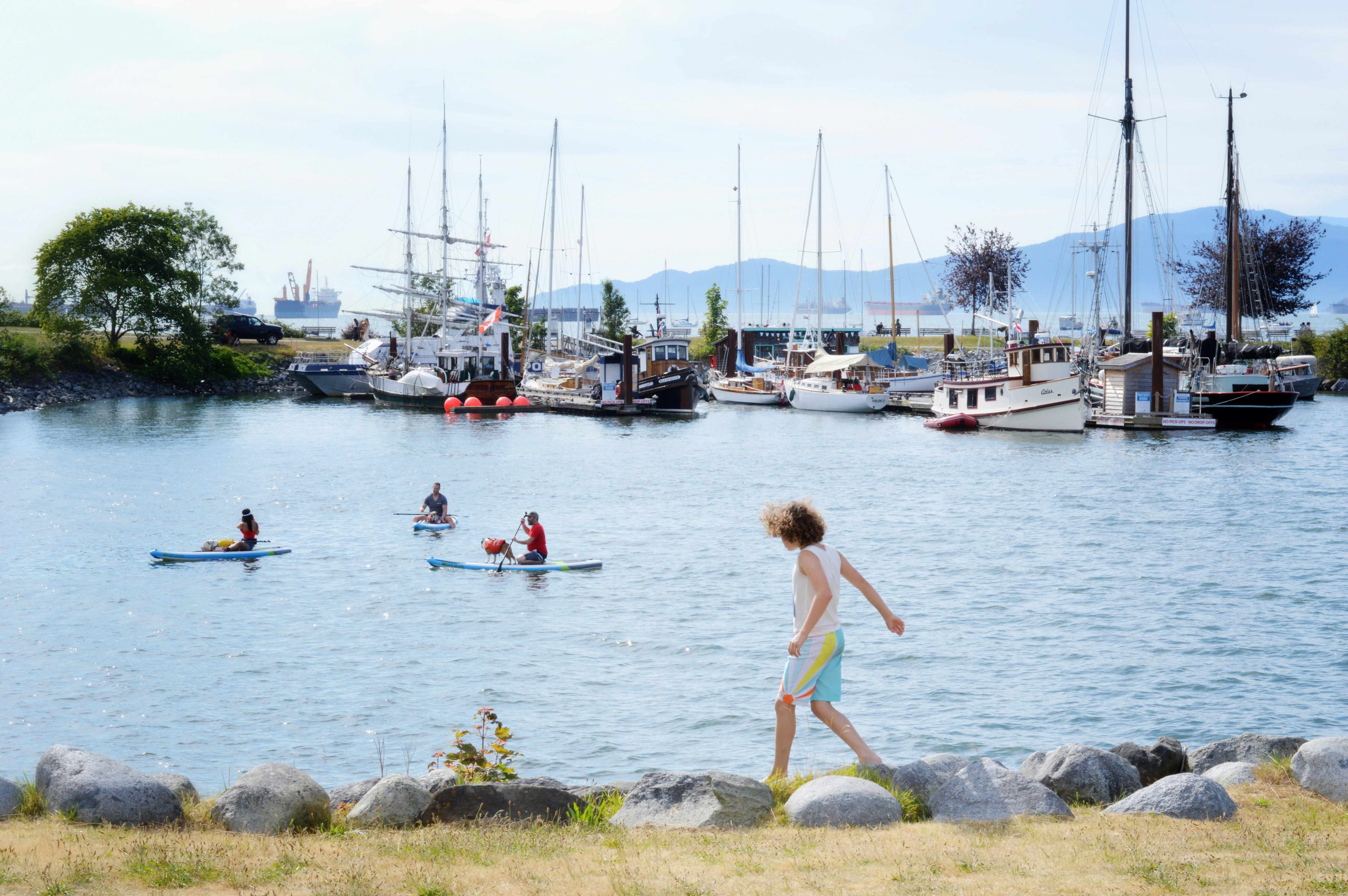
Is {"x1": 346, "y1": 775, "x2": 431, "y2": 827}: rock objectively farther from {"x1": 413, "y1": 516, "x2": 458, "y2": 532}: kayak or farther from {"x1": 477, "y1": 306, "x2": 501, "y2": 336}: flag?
{"x1": 477, "y1": 306, "x2": 501, "y2": 336}: flag

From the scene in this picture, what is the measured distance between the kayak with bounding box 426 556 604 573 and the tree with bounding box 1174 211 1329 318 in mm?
85738

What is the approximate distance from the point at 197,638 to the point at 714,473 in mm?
27880

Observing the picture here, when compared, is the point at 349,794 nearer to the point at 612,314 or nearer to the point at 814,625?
the point at 814,625

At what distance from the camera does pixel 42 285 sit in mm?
84312

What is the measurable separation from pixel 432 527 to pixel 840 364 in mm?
52803

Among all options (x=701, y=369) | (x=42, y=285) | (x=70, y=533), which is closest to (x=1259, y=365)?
(x=701, y=369)

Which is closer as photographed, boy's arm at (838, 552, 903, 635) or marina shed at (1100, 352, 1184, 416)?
boy's arm at (838, 552, 903, 635)

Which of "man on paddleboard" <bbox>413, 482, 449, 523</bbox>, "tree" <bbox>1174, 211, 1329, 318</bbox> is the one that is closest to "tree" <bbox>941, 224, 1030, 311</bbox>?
"tree" <bbox>1174, 211, 1329, 318</bbox>

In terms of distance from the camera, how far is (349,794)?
9594mm

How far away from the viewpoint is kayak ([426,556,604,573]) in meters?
24.5

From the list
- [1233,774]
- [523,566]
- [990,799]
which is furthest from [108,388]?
[1233,774]

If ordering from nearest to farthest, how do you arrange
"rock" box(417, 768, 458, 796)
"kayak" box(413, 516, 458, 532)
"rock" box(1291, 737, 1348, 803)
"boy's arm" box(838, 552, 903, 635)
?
"boy's arm" box(838, 552, 903, 635) < "rock" box(1291, 737, 1348, 803) < "rock" box(417, 768, 458, 796) < "kayak" box(413, 516, 458, 532)

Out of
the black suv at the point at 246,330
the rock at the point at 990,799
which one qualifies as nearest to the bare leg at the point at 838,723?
the rock at the point at 990,799

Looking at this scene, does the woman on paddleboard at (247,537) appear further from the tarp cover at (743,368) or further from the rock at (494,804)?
the tarp cover at (743,368)
